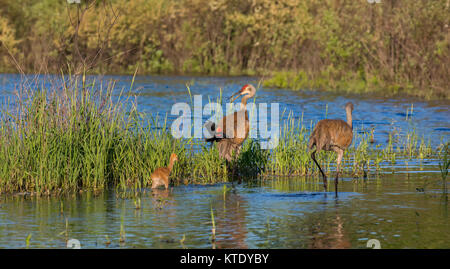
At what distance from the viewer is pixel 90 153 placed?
12320 millimetres

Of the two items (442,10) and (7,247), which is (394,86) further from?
(7,247)

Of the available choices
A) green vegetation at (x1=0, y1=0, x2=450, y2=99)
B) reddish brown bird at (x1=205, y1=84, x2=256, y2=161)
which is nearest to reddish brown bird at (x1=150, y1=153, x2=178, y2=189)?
reddish brown bird at (x1=205, y1=84, x2=256, y2=161)

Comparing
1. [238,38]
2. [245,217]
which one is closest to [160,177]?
[245,217]

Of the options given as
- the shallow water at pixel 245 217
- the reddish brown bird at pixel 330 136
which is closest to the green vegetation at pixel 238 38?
the reddish brown bird at pixel 330 136

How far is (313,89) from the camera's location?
35.6 metres

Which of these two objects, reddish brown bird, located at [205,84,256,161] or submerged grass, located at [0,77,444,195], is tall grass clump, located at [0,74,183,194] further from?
reddish brown bird, located at [205,84,256,161]

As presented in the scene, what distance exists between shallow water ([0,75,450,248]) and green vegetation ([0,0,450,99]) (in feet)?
63.2

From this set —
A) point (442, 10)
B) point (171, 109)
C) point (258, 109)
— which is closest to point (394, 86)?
point (442, 10)

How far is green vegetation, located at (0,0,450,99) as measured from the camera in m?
33.3

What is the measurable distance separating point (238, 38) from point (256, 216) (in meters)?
40.7

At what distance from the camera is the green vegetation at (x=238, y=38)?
33341 millimetres

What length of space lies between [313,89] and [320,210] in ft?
83.1

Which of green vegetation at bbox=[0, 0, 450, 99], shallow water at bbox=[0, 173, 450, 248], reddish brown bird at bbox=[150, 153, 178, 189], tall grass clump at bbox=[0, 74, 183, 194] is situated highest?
green vegetation at bbox=[0, 0, 450, 99]

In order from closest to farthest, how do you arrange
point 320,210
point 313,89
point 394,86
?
point 320,210
point 394,86
point 313,89
